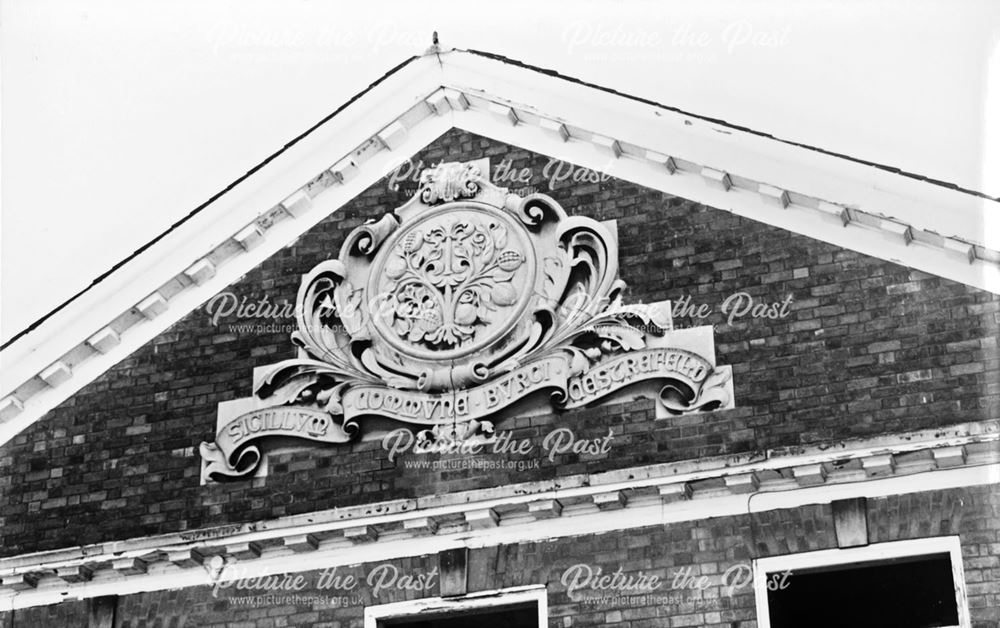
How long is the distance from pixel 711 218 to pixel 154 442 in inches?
217

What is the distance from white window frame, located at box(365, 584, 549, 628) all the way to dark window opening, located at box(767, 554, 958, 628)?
2.48 meters

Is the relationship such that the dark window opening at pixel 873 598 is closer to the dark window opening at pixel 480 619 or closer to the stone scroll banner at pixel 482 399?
the stone scroll banner at pixel 482 399

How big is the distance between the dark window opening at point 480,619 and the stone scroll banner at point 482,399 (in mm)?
1727

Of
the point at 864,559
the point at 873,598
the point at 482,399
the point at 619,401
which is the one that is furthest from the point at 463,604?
the point at 873,598

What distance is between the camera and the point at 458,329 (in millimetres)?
16562

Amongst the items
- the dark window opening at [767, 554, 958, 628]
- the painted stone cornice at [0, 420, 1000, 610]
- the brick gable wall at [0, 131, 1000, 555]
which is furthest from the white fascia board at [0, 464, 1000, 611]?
the dark window opening at [767, 554, 958, 628]

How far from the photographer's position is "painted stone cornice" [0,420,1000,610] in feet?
48.0

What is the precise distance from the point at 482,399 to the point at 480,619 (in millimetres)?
2905

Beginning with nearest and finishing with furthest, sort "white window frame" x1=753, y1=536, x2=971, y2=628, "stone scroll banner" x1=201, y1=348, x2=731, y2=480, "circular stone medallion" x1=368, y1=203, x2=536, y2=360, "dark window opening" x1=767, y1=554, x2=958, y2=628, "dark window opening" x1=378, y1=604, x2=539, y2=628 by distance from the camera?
"white window frame" x1=753, y1=536, x2=971, y2=628, "dark window opening" x1=378, y1=604, x2=539, y2=628, "stone scroll banner" x1=201, y1=348, x2=731, y2=480, "circular stone medallion" x1=368, y1=203, x2=536, y2=360, "dark window opening" x1=767, y1=554, x2=958, y2=628

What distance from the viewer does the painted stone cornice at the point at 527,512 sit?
14641 mm

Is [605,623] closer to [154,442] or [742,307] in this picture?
[742,307]

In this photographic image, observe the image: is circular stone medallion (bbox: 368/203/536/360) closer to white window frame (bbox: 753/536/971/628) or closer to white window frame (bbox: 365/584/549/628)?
white window frame (bbox: 365/584/549/628)

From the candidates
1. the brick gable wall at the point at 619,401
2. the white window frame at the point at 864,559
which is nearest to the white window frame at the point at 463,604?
the brick gable wall at the point at 619,401

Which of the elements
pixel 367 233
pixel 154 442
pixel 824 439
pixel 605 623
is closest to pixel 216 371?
pixel 154 442
